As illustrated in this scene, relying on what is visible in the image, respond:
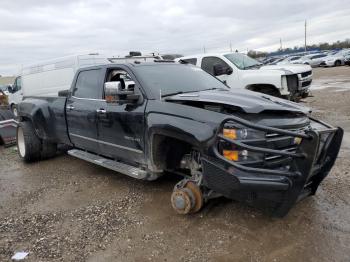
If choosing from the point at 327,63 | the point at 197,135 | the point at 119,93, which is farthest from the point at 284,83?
the point at 327,63

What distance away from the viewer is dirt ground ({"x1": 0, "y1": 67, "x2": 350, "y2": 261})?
3.42 m

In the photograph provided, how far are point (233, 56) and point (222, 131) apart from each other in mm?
7388

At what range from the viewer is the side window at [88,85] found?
5423 millimetres

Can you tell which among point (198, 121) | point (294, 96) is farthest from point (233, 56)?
point (198, 121)

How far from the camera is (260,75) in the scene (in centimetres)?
934

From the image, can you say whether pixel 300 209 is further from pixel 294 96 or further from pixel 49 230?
pixel 294 96

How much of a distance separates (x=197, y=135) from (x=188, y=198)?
0.80 m

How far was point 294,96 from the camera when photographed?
9.43 m

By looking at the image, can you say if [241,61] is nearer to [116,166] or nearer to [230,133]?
[116,166]

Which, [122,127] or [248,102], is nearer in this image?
[248,102]

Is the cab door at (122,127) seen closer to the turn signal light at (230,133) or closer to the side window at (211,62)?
the turn signal light at (230,133)

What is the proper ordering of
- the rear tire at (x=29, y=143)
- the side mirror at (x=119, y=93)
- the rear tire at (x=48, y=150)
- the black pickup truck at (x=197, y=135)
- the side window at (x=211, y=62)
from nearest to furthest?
the black pickup truck at (x=197, y=135)
the side mirror at (x=119, y=93)
the rear tire at (x=29, y=143)
the rear tire at (x=48, y=150)
the side window at (x=211, y=62)

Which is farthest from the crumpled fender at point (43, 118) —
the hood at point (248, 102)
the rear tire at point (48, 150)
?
the hood at point (248, 102)

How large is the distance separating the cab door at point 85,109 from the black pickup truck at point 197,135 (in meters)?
0.02
